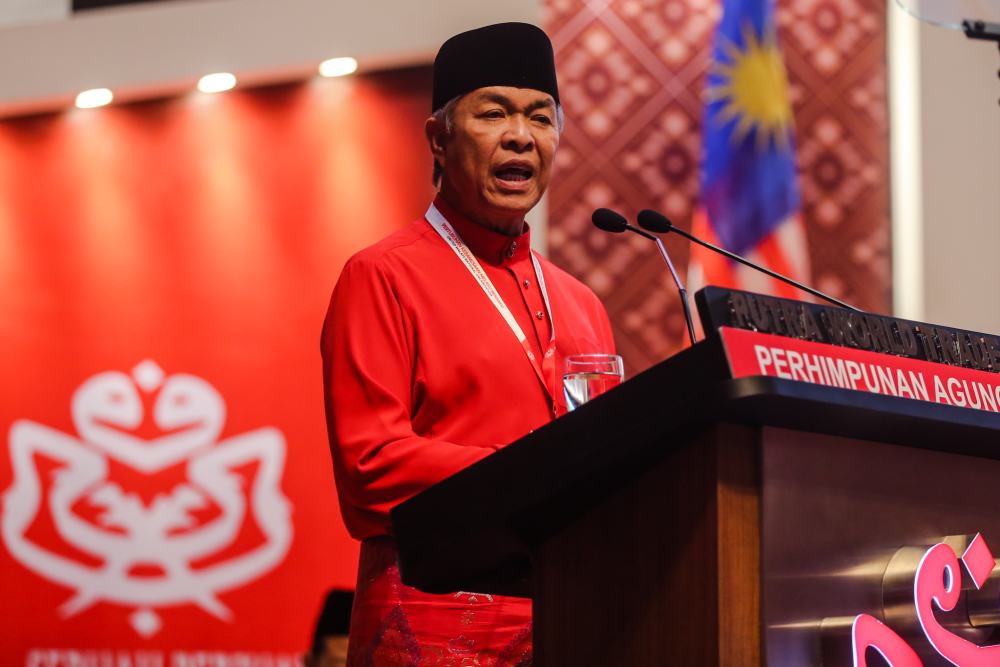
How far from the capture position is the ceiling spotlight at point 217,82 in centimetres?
Answer: 515

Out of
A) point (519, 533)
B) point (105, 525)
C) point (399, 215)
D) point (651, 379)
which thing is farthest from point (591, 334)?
point (105, 525)

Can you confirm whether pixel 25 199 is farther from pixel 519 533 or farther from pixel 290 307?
pixel 519 533

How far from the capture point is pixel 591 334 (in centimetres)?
198

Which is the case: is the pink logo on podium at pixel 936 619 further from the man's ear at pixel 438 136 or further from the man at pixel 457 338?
the man's ear at pixel 438 136

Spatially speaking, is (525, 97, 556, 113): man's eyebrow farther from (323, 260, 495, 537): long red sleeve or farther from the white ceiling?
the white ceiling

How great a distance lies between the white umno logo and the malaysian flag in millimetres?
1890

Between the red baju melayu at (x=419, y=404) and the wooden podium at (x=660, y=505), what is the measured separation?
298mm

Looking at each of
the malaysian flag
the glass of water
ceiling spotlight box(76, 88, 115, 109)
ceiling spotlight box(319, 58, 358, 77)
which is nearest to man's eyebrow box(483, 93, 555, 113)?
the glass of water

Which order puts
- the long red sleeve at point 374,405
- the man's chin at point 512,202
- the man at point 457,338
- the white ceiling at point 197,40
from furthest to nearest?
the white ceiling at point 197,40, the man's chin at point 512,202, the man at point 457,338, the long red sleeve at point 374,405

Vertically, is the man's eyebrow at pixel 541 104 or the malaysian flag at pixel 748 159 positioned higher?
the malaysian flag at pixel 748 159

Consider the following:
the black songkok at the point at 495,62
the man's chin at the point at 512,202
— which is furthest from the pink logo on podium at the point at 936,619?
the black songkok at the point at 495,62

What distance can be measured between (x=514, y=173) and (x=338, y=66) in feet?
10.7

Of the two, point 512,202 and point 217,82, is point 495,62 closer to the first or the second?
point 512,202

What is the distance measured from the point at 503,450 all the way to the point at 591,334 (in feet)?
2.95
